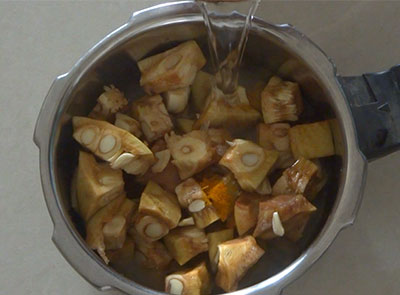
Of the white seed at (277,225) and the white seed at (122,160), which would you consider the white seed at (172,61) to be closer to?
the white seed at (122,160)

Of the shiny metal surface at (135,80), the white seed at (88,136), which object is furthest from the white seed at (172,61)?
the white seed at (88,136)

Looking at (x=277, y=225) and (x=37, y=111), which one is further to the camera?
(x=37, y=111)

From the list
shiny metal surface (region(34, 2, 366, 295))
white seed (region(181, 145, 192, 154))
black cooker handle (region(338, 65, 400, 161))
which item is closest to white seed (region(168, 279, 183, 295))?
shiny metal surface (region(34, 2, 366, 295))

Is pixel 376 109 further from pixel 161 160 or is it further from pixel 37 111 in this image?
pixel 37 111

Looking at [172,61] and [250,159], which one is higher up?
[172,61]

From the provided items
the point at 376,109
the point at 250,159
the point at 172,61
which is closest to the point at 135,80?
the point at 172,61
